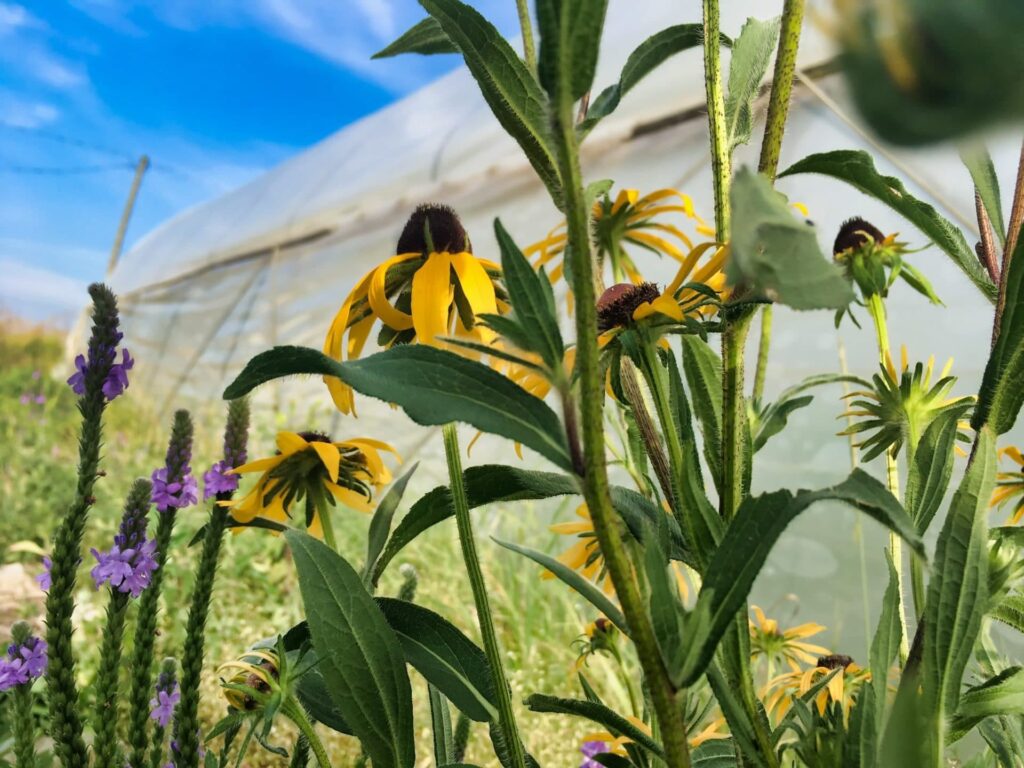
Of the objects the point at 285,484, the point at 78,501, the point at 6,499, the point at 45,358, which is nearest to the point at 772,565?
the point at 285,484

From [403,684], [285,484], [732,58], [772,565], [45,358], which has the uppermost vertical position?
[45,358]

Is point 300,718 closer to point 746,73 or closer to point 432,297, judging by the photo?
point 432,297

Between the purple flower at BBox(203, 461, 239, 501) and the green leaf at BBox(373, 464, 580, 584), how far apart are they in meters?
0.18

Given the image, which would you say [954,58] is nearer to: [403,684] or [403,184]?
[403,684]

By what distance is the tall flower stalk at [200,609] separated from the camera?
0.52 m

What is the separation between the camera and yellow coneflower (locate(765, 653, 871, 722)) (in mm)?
487

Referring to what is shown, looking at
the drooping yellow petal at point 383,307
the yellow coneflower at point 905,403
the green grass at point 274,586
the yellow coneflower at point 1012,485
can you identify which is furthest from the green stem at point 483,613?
the green grass at point 274,586

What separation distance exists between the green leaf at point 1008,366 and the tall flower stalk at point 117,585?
503 millimetres

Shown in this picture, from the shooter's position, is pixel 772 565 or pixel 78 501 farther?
pixel 772 565

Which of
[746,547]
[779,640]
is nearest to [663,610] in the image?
[746,547]

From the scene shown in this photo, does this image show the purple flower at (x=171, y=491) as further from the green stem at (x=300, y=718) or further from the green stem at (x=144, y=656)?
the green stem at (x=300, y=718)

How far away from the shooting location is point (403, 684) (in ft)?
1.27

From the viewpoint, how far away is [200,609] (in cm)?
54

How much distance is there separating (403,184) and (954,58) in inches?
152
